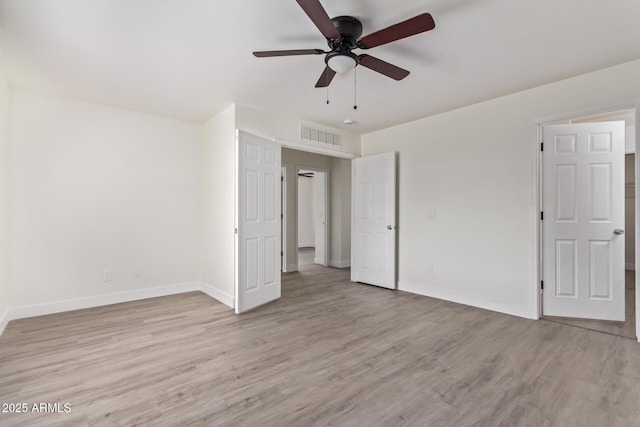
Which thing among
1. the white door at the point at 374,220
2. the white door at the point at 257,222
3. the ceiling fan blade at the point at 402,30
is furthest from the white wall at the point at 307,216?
the ceiling fan blade at the point at 402,30

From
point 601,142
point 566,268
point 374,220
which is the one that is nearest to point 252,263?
point 374,220

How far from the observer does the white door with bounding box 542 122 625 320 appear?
3266mm

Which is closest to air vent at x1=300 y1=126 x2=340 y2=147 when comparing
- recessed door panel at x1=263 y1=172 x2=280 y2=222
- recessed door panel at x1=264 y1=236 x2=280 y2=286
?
recessed door panel at x1=263 y1=172 x2=280 y2=222

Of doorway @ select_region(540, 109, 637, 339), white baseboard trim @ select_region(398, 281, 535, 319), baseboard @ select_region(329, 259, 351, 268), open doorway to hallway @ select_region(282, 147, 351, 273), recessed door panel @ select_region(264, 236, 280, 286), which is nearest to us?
doorway @ select_region(540, 109, 637, 339)

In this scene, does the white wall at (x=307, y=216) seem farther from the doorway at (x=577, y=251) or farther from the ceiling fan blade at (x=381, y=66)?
the ceiling fan blade at (x=381, y=66)

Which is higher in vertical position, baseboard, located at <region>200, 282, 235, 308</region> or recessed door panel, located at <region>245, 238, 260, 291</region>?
recessed door panel, located at <region>245, 238, 260, 291</region>

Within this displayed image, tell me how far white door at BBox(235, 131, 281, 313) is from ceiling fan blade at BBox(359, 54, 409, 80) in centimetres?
178

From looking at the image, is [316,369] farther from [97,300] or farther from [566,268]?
[97,300]

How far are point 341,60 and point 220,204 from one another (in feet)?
8.80

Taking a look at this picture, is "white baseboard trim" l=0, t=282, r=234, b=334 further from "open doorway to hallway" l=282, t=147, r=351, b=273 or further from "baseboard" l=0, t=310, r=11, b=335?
"open doorway to hallway" l=282, t=147, r=351, b=273

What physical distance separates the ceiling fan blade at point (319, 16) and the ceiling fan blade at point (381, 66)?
33 centimetres

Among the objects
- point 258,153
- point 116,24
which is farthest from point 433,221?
point 116,24

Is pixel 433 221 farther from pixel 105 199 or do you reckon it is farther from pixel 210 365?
pixel 105 199

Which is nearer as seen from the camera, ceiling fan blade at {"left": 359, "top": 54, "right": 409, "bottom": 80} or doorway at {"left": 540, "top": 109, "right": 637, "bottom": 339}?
ceiling fan blade at {"left": 359, "top": 54, "right": 409, "bottom": 80}
